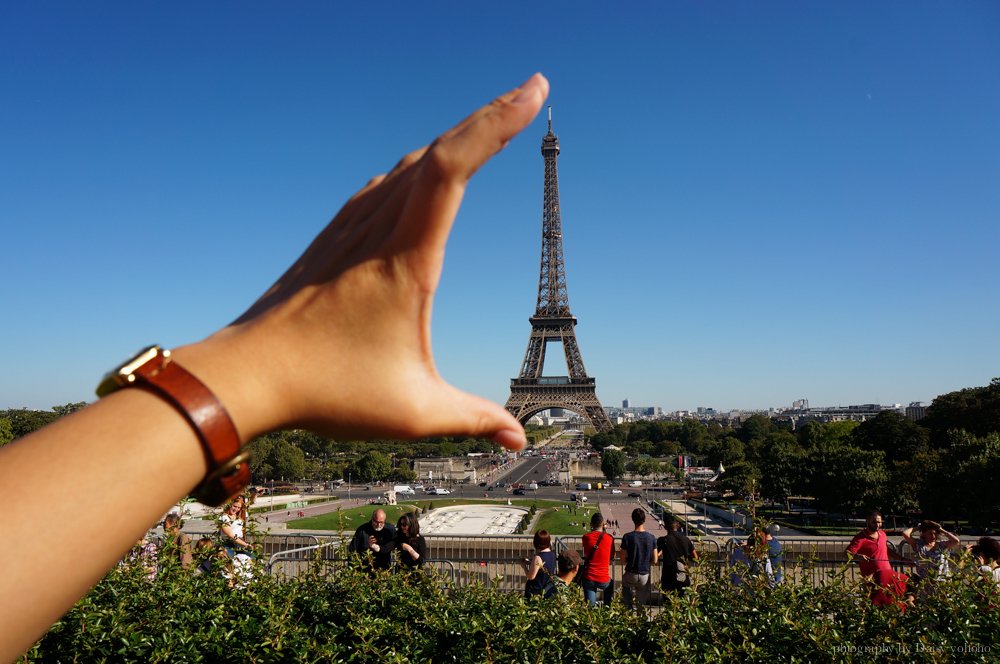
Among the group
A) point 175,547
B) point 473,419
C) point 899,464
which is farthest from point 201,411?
point 899,464

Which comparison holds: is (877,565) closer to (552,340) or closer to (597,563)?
(597,563)

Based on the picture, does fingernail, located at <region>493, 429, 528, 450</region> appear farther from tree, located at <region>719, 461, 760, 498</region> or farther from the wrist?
tree, located at <region>719, 461, 760, 498</region>

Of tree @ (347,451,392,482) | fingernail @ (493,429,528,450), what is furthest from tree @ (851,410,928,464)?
fingernail @ (493,429,528,450)

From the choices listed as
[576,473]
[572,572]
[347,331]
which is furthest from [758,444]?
[347,331]

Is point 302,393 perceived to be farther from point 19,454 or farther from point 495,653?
point 495,653

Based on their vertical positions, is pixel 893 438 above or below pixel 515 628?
below

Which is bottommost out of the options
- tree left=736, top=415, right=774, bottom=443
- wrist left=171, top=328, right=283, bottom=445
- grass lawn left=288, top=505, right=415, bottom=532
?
grass lawn left=288, top=505, right=415, bottom=532
